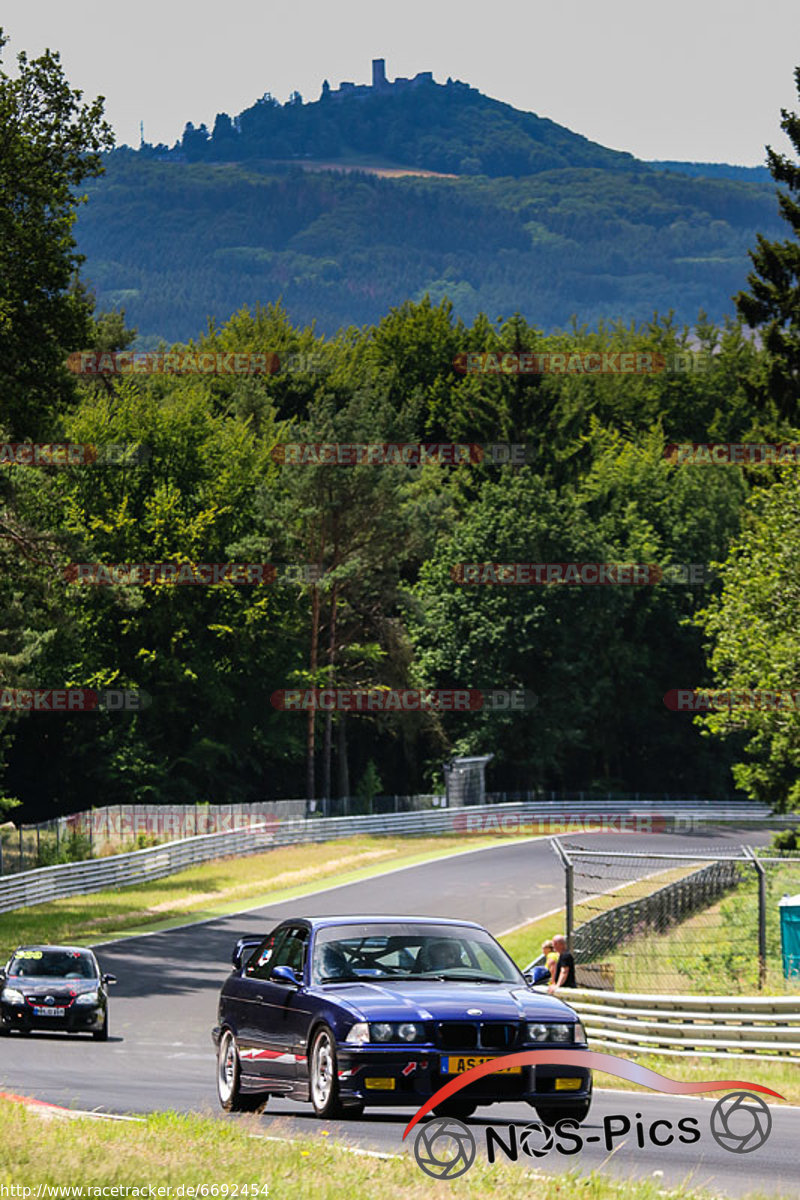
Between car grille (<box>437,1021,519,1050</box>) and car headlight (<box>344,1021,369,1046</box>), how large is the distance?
486 millimetres

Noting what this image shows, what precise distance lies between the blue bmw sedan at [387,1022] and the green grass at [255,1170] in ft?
2.43

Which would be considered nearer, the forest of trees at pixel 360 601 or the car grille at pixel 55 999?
the car grille at pixel 55 999

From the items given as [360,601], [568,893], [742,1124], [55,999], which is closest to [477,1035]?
[742,1124]

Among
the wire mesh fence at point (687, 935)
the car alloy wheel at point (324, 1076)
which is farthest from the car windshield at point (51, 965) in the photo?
the car alloy wheel at point (324, 1076)

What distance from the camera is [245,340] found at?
106 m

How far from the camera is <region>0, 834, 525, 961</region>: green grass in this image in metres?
42.3

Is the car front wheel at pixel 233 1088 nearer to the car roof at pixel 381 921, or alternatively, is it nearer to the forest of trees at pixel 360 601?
the car roof at pixel 381 921

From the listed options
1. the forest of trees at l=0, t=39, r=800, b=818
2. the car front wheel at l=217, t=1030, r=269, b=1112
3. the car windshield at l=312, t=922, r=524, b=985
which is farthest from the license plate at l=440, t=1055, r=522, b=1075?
the forest of trees at l=0, t=39, r=800, b=818

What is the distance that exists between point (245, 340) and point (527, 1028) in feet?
318

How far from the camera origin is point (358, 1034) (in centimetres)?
1119

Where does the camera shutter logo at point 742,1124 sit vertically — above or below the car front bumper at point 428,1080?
below

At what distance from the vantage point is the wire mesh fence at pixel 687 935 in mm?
21859

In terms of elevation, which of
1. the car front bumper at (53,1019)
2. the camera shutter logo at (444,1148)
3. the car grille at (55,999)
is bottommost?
the car front bumper at (53,1019)

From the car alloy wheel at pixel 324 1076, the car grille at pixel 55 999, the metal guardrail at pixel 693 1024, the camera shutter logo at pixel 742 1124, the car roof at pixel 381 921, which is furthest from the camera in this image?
the car grille at pixel 55 999
